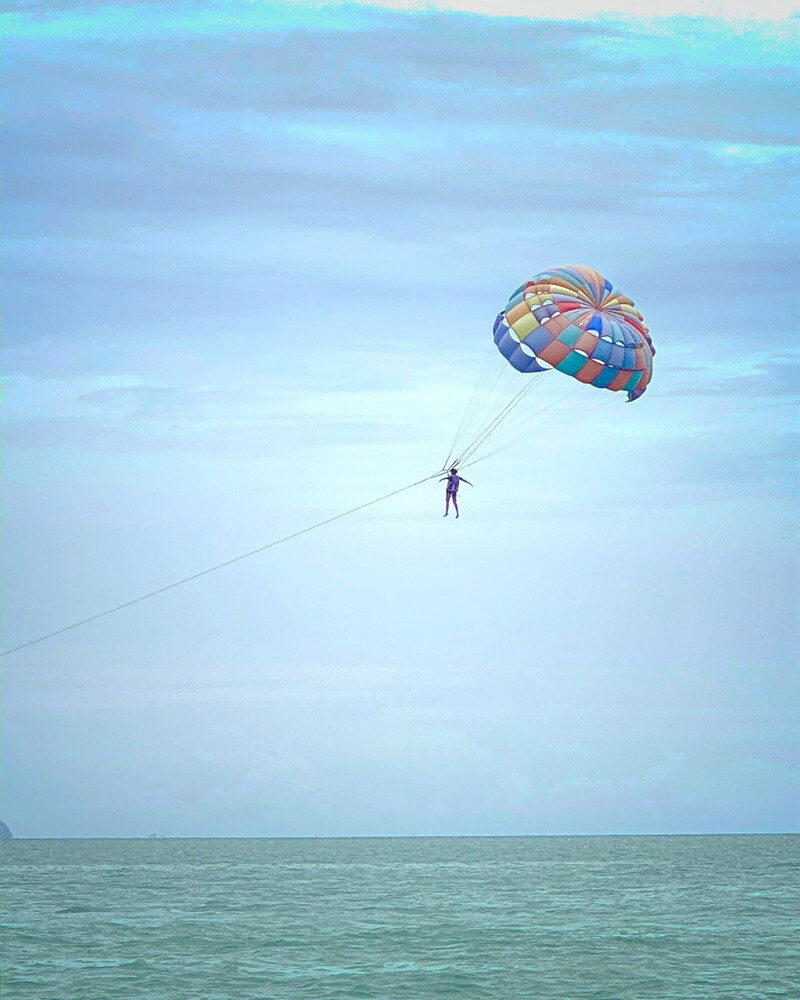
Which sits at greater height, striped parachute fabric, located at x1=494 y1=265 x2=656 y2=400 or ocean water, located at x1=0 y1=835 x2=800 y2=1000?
striped parachute fabric, located at x1=494 y1=265 x2=656 y2=400

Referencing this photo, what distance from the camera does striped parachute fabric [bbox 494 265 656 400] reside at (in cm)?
3016

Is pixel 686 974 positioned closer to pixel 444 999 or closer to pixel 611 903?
pixel 444 999

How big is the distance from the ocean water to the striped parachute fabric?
14.0 m

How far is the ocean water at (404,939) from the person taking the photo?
1158 inches

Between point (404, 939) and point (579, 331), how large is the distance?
60.4 ft

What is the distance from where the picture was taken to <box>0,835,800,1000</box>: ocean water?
96.5ft

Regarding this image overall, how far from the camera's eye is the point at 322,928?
40.0 metres

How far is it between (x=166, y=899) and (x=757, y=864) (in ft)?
159

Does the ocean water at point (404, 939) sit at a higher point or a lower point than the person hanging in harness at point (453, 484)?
lower

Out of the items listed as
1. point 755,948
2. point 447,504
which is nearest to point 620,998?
point 755,948

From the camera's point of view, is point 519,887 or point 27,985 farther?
point 519,887

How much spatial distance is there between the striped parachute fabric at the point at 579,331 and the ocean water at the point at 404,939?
14.0m

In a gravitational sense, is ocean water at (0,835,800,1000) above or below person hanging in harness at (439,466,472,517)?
below

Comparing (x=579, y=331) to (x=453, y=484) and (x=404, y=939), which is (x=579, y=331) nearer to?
(x=453, y=484)
